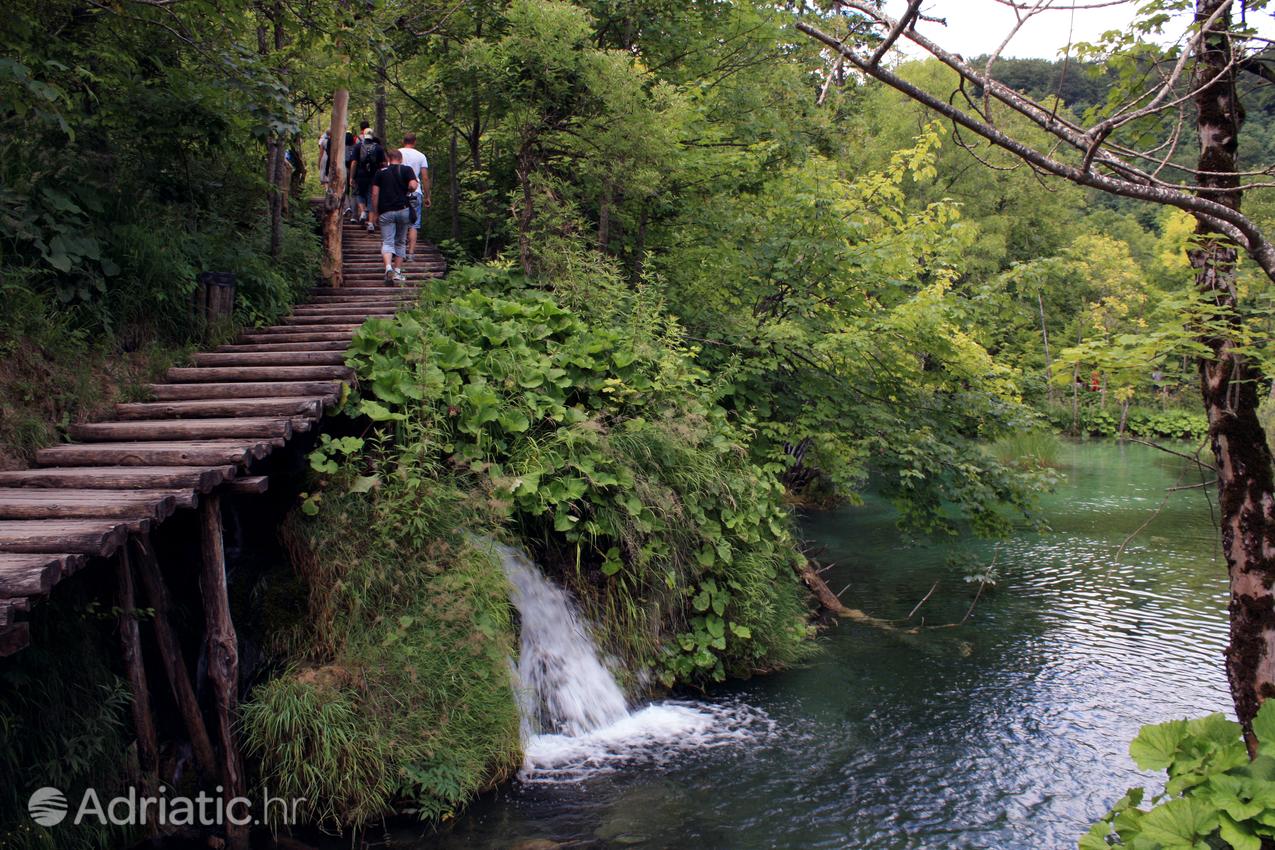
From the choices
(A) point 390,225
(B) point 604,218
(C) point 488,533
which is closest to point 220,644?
(C) point 488,533

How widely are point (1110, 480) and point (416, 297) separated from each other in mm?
19330

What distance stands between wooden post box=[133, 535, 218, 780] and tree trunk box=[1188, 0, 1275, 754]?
6.10 m

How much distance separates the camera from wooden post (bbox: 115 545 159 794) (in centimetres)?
539

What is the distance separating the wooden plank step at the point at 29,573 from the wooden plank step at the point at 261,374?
11.0 ft

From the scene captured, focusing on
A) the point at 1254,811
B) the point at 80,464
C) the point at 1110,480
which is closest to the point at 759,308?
the point at 80,464

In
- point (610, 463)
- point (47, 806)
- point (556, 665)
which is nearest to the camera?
point (47, 806)

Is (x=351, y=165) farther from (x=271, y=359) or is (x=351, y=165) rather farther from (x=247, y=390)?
(x=247, y=390)

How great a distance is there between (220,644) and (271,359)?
9.98ft

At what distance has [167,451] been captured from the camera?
593 cm

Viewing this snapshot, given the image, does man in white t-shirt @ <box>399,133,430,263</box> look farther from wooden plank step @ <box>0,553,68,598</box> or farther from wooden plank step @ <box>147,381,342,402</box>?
wooden plank step @ <box>0,553,68,598</box>

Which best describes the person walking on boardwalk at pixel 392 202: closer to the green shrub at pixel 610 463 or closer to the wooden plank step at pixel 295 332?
the wooden plank step at pixel 295 332

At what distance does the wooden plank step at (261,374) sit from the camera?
756 cm

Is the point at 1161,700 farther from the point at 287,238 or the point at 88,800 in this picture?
the point at 287,238

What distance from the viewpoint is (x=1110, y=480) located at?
877 inches
